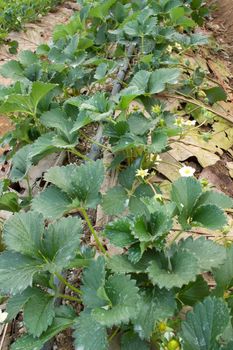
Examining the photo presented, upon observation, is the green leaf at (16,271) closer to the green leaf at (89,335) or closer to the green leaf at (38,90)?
the green leaf at (89,335)

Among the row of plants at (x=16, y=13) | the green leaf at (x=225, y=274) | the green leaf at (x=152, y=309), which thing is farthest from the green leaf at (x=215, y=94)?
the row of plants at (x=16, y=13)

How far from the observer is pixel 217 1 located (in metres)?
3.95

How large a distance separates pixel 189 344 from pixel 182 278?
131 millimetres

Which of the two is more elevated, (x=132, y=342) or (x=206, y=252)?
(x=206, y=252)

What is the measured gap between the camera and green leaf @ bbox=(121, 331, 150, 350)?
1020 millimetres

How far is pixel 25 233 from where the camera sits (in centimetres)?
106

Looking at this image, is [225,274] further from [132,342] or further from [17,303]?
[17,303]

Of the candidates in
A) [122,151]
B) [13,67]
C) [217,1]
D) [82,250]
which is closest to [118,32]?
[13,67]

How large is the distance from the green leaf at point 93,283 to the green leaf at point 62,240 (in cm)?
5

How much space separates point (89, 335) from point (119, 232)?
0.81 feet

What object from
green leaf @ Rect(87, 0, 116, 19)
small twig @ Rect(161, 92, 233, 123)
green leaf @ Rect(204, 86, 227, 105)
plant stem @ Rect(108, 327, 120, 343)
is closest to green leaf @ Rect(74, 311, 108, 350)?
plant stem @ Rect(108, 327, 120, 343)

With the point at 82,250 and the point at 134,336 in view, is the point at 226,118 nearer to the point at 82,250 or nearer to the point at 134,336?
the point at 82,250

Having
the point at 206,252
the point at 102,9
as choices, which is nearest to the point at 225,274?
the point at 206,252

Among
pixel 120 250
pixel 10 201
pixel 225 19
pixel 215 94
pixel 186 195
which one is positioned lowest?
pixel 225 19
